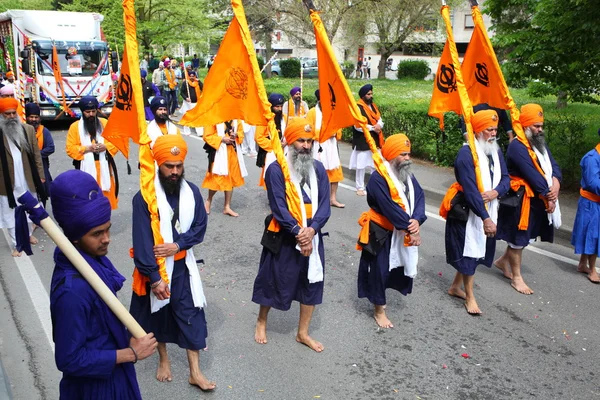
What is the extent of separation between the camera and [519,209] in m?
6.31

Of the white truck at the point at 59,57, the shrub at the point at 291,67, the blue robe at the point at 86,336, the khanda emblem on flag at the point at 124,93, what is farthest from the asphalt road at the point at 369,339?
the shrub at the point at 291,67

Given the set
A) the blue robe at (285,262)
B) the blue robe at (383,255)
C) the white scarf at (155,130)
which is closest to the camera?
the blue robe at (285,262)

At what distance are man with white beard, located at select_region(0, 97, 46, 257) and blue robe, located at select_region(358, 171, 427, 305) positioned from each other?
4227mm

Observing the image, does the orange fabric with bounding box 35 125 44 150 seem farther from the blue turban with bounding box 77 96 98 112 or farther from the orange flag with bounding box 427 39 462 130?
the orange flag with bounding box 427 39 462 130

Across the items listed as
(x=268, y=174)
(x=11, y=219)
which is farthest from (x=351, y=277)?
(x=11, y=219)

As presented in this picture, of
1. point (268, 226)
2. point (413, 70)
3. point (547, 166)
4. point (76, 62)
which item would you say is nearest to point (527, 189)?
point (547, 166)

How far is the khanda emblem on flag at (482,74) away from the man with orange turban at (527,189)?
2.49ft

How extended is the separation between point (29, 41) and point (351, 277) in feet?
52.3

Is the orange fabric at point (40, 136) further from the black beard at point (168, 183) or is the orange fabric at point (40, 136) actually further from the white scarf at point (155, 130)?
the black beard at point (168, 183)

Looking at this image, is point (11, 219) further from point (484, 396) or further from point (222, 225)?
point (484, 396)

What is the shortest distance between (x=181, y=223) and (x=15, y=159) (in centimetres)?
385

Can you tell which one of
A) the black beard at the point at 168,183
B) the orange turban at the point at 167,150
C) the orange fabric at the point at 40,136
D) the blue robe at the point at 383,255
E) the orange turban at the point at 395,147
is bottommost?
the blue robe at the point at 383,255

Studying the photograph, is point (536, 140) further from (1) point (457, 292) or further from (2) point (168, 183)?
(2) point (168, 183)

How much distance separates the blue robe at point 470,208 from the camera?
554cm
